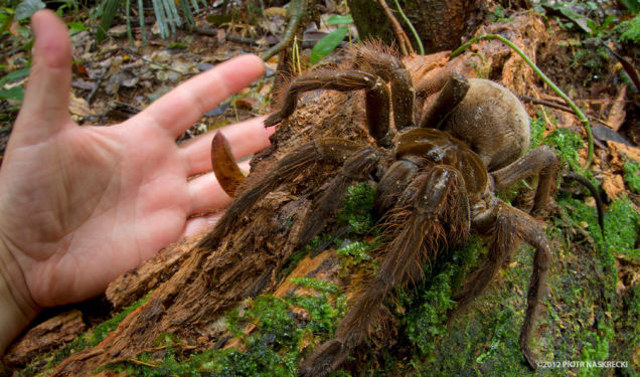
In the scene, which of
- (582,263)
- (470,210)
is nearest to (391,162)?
(470,210)

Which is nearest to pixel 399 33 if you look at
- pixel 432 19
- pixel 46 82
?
pixel 432 19

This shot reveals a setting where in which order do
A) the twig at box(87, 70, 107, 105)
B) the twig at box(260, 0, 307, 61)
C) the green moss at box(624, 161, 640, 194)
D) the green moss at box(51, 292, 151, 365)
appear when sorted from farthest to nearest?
the twig at box(87, 70, 107, 105), the twig at box(260, 0, 307, 61), the green moss at box(624, 161, 640, 194), the green moss at box(51, 292, 151, 365)

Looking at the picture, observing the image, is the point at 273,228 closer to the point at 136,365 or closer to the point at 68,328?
the point at 136,365

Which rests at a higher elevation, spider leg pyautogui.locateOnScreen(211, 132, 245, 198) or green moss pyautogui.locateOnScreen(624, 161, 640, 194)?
spider leg pyautogui.locateOnScreen(211, 132, 245, 198)

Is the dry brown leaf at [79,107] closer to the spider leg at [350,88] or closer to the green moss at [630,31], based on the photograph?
the spider leg at [350,88]

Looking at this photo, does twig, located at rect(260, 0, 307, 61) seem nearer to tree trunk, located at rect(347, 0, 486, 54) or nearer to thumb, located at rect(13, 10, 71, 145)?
tree trunk, located at rect(347, 0, 486, 54)

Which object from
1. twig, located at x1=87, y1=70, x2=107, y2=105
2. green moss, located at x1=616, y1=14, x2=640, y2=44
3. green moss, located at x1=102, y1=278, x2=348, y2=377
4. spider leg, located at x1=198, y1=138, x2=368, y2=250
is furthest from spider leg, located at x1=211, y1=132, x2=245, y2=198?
green moss, located at x1=616, y1=14, x2=640, y2=44
